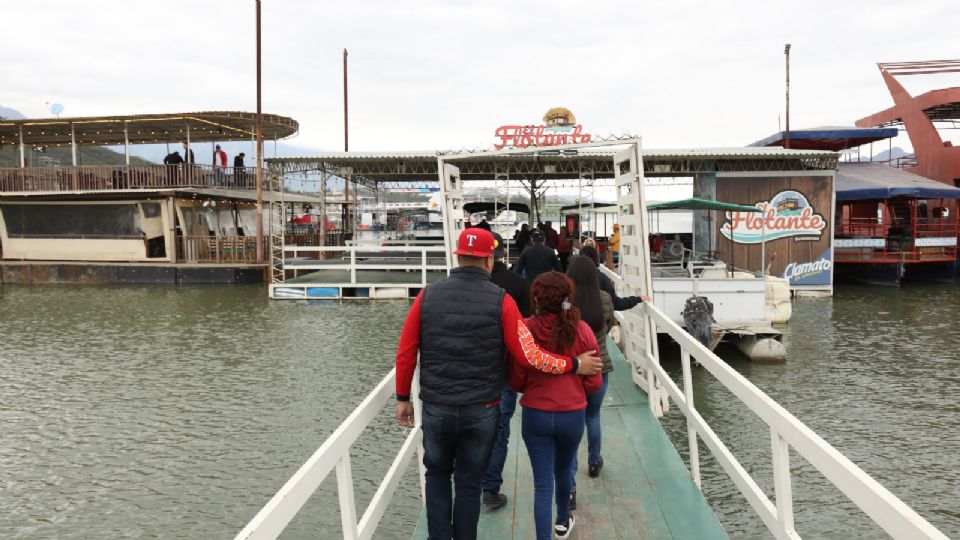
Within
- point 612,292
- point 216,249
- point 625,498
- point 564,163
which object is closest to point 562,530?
point 625,498

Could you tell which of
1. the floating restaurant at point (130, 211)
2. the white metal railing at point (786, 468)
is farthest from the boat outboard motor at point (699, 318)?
the floating restaurant at point (130, 211)

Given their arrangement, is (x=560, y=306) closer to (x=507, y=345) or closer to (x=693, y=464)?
(x=507, y=345)

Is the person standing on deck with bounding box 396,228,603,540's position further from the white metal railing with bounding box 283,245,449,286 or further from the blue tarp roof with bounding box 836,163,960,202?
the blue tarp roof with bounding box 836,163,960,202

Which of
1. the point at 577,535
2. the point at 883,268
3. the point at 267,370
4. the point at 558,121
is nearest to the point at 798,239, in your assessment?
the point at 883,268

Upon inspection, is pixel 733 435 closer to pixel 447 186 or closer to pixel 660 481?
pixel 660 481

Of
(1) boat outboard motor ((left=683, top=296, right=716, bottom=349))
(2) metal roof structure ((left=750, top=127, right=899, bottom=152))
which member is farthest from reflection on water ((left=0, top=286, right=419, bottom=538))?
(2) metal roof structure ((left=750, top=127, right=899, bottom=152))

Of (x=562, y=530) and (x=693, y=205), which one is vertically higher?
(x=693, y=205)

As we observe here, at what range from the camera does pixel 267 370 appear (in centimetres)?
1174

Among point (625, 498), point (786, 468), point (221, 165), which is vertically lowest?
point (625, 498)

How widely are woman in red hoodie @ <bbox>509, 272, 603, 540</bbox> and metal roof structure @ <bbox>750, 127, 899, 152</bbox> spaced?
→ 2944 cm

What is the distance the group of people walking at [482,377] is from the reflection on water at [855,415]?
3070 millimetres

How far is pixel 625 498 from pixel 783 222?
1991cm

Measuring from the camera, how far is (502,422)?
186 inches

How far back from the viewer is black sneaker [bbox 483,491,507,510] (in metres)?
4.55
